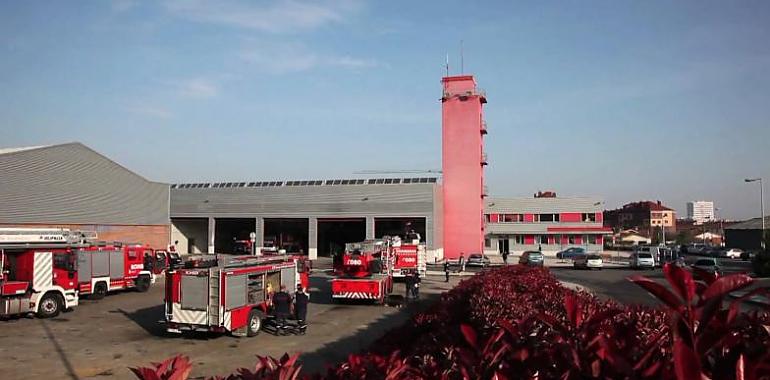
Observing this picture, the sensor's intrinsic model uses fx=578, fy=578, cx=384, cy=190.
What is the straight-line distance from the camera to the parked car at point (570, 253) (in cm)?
6092

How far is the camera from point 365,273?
84.2 ft

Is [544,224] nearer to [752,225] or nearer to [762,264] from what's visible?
[752,225]

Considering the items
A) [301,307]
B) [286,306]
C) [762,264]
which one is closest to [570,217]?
[762,264]

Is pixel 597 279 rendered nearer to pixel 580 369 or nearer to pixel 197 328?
pixel 197 328

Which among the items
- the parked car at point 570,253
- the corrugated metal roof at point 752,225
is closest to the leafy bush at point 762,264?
the parked car at point 570,253

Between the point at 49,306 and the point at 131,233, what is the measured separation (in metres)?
25.6

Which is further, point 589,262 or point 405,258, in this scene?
point 589,262

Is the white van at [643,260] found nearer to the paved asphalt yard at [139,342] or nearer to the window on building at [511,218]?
the paved asphalt yard at [139,342]

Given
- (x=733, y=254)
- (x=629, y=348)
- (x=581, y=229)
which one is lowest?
(x=733, y=254)

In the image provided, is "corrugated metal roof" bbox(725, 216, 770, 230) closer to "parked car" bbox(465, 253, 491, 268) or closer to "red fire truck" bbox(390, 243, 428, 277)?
"parked car" bbox(465, 253, 491, 268)

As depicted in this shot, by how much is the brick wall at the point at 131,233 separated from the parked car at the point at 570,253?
39374 millimetres

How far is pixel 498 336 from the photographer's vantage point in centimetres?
338

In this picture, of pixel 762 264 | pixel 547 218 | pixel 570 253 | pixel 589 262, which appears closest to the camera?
pixel 762 264

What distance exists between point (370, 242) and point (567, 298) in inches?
1009
